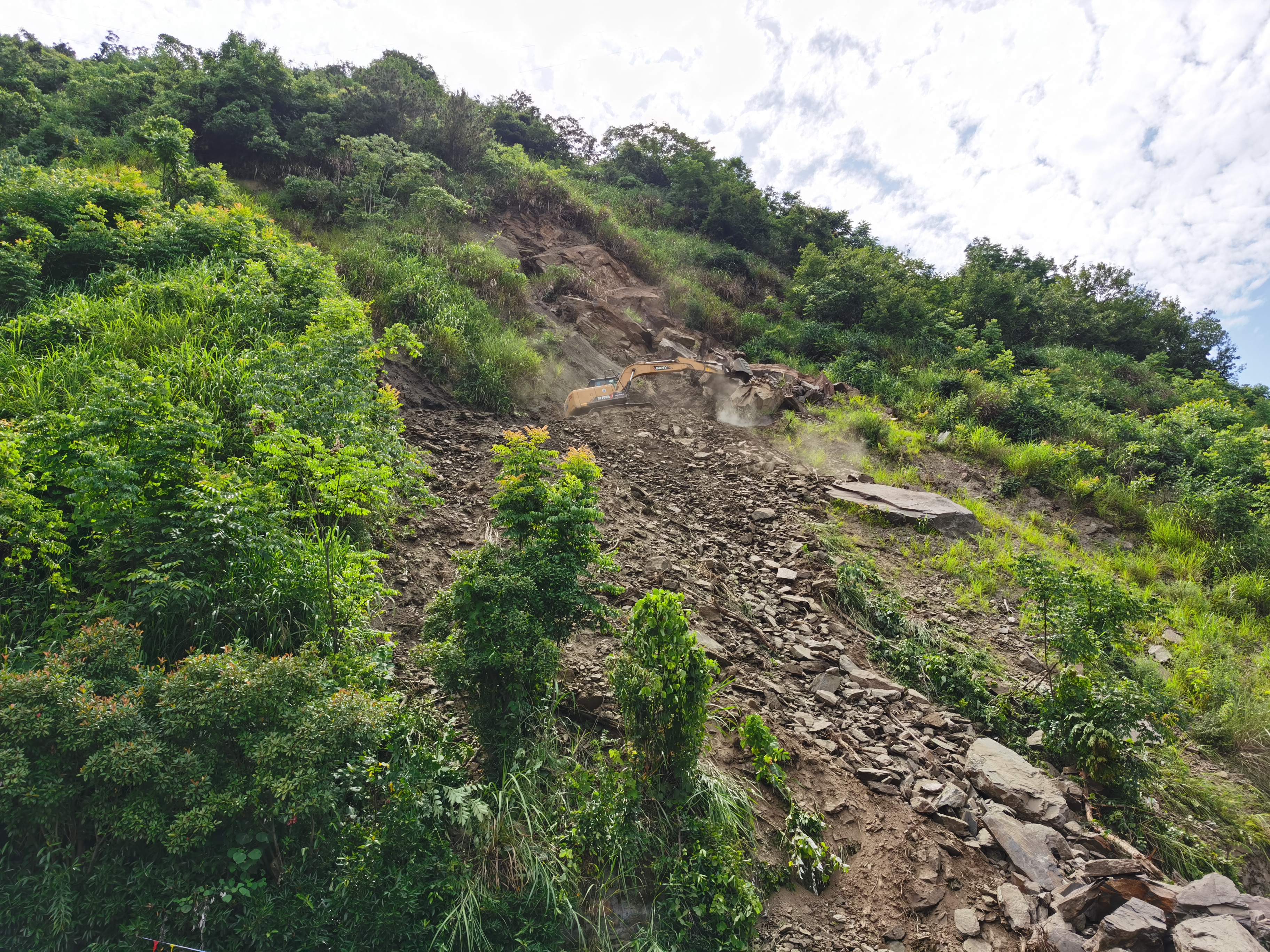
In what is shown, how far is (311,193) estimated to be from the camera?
36.9 feet

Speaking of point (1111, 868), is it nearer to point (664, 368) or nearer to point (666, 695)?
point (666, 695)

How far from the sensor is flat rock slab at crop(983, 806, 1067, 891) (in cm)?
289

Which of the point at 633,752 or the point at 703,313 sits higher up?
the point at 703,313

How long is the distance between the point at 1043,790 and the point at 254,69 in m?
20.2

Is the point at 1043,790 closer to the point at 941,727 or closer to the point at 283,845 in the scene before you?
the point at 941,727

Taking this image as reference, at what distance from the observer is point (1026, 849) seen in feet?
9.97

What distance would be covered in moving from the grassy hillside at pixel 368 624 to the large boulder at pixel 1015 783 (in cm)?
42

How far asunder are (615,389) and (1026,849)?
7.83m

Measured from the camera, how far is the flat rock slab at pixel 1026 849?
2895 millimetres

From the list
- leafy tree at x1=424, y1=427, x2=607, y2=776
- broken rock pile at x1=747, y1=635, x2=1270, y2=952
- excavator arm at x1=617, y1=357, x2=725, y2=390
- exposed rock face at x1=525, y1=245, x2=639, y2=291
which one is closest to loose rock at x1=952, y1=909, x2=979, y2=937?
broken rock pile at x1=747, y1=635, x2=1270, y2=952

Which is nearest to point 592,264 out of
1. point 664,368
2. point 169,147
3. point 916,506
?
point 664,368

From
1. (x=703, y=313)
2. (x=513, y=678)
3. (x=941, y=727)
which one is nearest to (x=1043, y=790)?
(x=941, y=727)

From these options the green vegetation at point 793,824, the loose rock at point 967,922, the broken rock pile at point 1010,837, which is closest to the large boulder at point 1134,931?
the broken rock pile at point 1010,837

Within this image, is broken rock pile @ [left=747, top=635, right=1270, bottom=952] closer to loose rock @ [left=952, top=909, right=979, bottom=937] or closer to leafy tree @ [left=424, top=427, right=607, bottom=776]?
loose rock @ [left=952, top=909, right=979, bottom=937]
